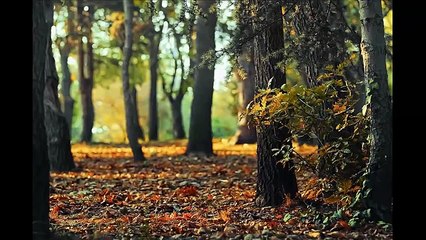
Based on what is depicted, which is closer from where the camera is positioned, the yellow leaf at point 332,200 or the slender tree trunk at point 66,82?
the yellow leaf at point 332,200

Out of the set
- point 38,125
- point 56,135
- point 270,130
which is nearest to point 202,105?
point 56,135

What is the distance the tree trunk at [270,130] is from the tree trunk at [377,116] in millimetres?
1620

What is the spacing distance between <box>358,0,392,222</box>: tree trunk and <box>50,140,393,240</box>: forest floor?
324mm

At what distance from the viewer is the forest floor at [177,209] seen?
7.27 m

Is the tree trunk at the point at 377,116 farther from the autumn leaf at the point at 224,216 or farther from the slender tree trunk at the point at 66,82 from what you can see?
the slender tree trunk at the point at 66,82

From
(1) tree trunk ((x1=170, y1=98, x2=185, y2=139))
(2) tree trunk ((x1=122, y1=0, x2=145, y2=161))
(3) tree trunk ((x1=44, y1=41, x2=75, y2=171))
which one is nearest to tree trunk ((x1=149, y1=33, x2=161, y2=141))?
(1) tree trunk ((x1=170, y1=98, x2=185, y2=139))

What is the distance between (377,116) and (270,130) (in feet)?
6.15

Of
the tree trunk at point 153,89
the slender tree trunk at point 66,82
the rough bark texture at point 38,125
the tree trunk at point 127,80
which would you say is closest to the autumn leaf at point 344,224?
the rough bark texture at point 38,125

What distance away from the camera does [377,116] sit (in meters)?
7.41

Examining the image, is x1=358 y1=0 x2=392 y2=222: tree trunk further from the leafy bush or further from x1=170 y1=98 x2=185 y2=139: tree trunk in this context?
x1=170 y1=98 x2=185 y2=139: tree trunk
